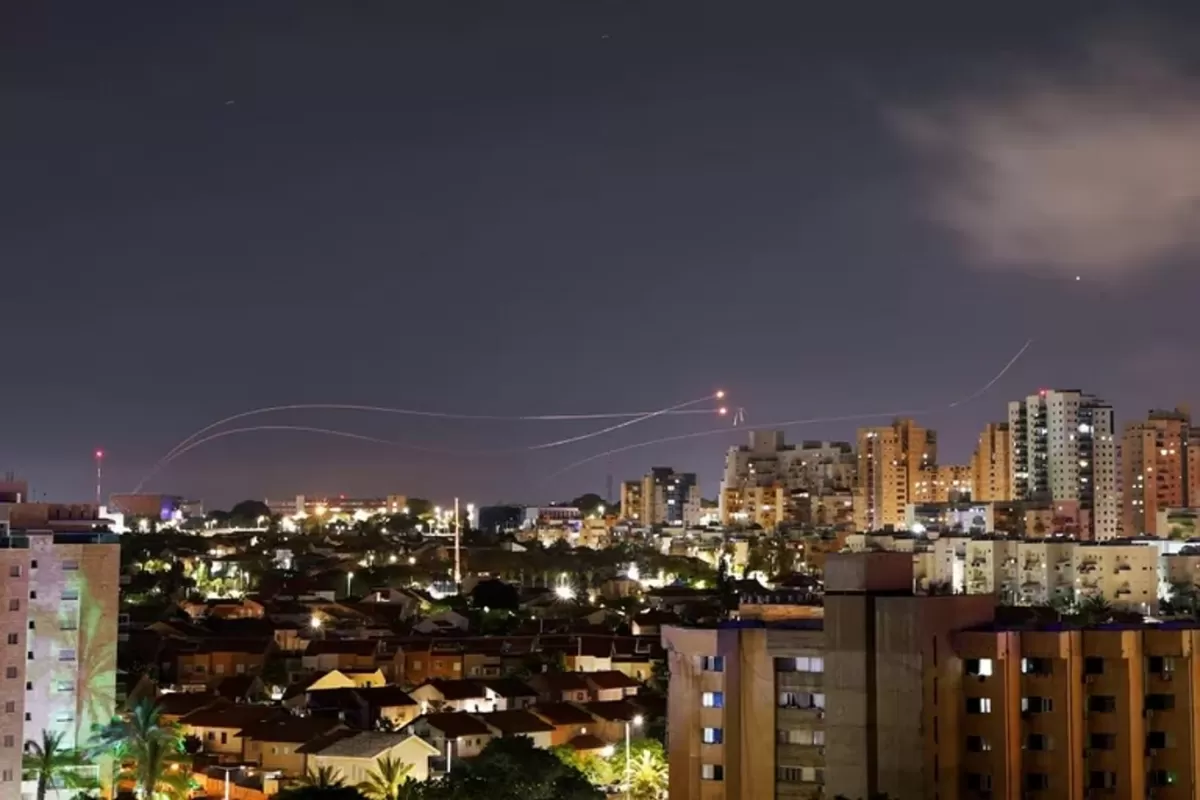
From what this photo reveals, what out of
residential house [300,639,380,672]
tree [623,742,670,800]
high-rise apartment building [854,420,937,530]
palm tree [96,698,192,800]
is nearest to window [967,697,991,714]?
tree [623,742,670,800]

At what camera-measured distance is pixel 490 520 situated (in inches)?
5266

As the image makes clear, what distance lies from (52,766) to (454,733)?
674 centimetres

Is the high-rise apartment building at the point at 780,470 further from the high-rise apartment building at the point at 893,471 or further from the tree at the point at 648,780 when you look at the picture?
the tree at the point at 648,780

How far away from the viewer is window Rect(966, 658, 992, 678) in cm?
1492

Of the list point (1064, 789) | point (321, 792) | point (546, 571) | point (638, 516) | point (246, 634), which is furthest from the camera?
point (638, 516)

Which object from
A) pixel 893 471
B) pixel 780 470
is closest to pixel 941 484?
pixel 893 471

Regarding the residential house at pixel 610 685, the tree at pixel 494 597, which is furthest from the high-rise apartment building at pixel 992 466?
the residential house at pixel 610 685

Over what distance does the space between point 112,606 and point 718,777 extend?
11.3 metres

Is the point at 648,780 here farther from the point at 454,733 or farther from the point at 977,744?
the point at 977,744

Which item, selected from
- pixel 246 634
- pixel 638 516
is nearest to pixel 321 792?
pixel 246 634

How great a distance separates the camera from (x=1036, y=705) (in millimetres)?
15180

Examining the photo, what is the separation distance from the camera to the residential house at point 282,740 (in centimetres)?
2438

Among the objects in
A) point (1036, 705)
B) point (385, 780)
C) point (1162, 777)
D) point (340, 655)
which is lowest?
point (385, 780)

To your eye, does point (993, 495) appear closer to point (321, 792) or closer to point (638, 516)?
point (638, 516)
